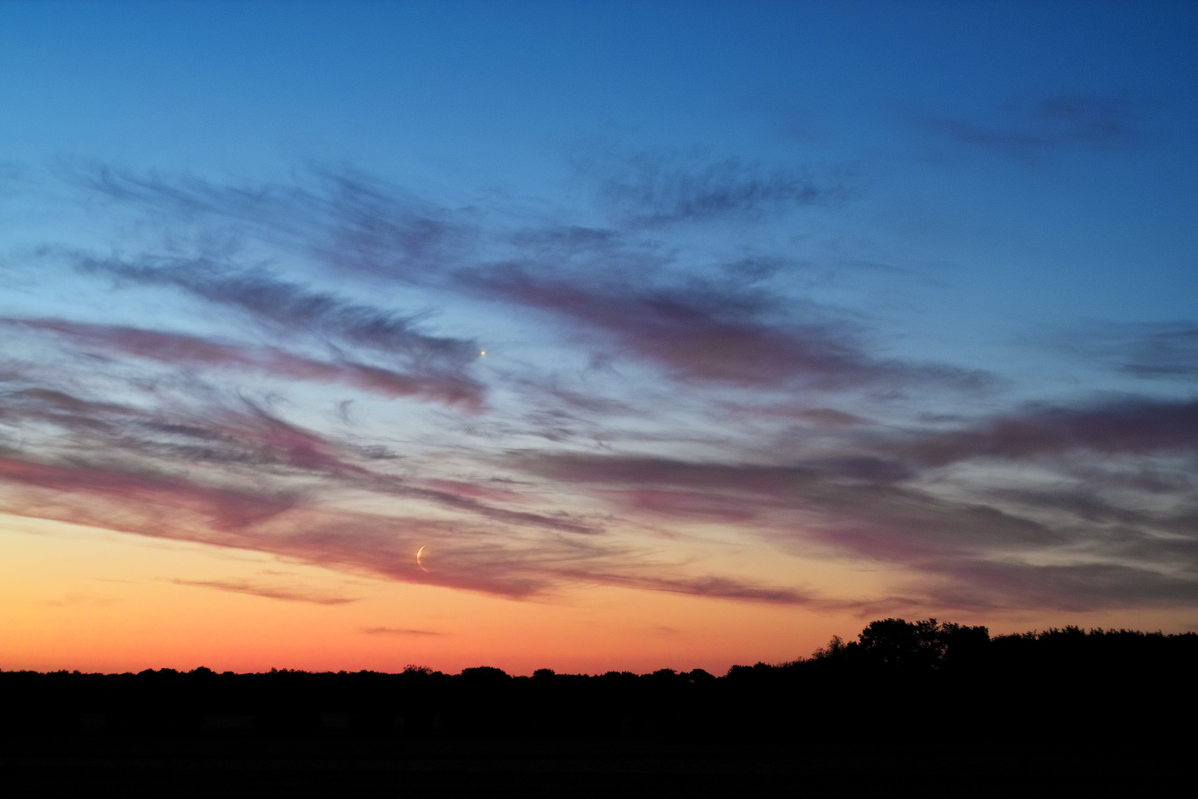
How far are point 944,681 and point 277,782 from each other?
197ft

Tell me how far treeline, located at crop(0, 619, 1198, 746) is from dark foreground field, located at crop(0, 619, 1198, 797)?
0.19 meters

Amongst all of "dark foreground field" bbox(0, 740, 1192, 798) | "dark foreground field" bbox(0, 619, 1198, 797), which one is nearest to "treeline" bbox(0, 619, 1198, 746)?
"dark foreground field" bbox(0, 619, 1198, 797)

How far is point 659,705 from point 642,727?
3819 millimetres

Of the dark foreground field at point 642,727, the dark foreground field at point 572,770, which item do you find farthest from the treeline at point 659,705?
the dark foreground field at point 572,770

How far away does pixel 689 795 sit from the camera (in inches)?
1545

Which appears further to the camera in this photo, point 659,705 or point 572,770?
point 659,705

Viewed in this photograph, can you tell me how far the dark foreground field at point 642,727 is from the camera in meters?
46.3

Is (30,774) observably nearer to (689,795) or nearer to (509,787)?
(509,787)

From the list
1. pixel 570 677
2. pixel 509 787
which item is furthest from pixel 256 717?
pixel 509 787

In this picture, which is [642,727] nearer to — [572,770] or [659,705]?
[659,705]

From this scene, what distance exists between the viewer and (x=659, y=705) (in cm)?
8669

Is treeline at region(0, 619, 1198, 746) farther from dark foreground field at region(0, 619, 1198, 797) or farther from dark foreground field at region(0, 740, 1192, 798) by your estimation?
dark foreground field at region(0, 740, 1192, 798)

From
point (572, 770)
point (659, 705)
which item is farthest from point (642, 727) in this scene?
point (572, 770)

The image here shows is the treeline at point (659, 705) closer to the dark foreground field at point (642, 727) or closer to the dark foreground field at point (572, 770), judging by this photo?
the dark foreground field at point (642, 727)
